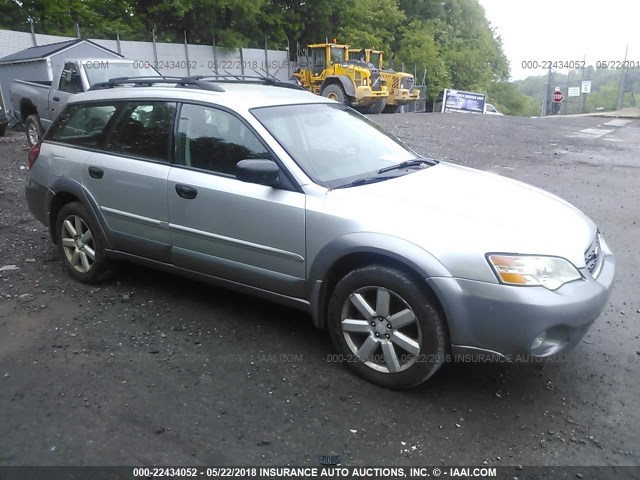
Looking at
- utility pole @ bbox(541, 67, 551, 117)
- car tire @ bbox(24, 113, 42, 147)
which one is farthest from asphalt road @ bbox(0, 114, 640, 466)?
utility pole @ bbox(541, 67, 551, 117)

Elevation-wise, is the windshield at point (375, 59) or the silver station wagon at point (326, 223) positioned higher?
the windshield at point (375, 59)

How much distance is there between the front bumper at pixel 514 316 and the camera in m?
2.73

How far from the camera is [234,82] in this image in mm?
4680

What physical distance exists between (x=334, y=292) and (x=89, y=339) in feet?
5.90

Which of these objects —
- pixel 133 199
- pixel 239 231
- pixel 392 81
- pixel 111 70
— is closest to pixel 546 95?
pixel 392 81

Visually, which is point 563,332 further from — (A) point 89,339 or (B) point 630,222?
(B) point 630,222

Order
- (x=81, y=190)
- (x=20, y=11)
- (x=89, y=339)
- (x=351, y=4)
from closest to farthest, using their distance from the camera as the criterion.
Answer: (x=89, y=339) < (x=81, y=190) < (x=20, y=11) < (x=351, y=4)

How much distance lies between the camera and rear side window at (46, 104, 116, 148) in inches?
177

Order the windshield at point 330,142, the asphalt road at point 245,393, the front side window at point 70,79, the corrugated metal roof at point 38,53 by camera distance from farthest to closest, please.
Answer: the corrugated metal roof at point 38,53, the front side window at point 70,79, the windshield at point 330,142, the asphalt road at point 245,393

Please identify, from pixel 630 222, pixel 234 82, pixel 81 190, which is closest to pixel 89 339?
pixel 81 190

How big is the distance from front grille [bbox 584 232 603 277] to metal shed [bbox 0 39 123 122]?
11256mm

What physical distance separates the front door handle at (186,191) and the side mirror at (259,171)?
49 centimetres

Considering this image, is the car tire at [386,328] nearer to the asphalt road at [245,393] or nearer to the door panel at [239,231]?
the asphalt road at [245,393]

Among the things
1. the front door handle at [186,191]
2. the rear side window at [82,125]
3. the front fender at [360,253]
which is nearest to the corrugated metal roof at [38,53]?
the rear side window at [82,125]
